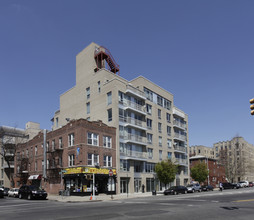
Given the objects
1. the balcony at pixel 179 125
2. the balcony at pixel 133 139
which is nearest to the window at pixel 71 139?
the balcony at pixel 133 139

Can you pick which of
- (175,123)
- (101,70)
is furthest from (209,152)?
(101,70)

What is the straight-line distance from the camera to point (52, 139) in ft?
156

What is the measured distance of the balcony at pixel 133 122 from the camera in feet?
155

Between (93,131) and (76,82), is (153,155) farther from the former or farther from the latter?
(76,82)

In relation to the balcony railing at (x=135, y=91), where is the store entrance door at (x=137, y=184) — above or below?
below

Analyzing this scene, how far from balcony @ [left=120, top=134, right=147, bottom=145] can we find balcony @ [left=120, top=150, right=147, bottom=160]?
71.8 inches

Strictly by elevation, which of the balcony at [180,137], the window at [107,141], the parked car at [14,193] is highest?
the balcony at [180,137]

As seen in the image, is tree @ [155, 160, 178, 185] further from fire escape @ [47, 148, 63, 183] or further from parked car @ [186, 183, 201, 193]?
fire escape @ [47, 148, 63, 183]

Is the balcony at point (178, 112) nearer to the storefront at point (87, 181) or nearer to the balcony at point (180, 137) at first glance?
the balcony at point (180, 137)

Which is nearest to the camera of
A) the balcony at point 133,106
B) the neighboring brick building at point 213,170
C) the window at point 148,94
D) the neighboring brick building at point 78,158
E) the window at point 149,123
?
the neighboring brick building at point 78,158

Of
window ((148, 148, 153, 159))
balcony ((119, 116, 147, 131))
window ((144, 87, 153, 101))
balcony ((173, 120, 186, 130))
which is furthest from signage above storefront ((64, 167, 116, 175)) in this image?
balcony ((173, 120, 186, 130))

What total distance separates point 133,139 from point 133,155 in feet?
9.02

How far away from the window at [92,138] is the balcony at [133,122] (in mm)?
6093

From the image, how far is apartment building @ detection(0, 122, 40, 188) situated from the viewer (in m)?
63.8
